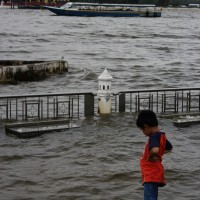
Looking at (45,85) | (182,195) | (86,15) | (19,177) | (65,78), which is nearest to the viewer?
(182,195)

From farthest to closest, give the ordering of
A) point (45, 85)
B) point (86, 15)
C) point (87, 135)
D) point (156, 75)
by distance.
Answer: point (86, 15)
point (156, 75)
point (45, 85)
point (87, 135)

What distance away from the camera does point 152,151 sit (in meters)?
6.92

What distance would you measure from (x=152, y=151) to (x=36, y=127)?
9041 millimetres

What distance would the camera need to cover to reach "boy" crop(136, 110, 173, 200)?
22.7 ft

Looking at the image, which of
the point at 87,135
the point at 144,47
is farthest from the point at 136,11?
the point at 87,135

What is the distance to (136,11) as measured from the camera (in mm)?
157000

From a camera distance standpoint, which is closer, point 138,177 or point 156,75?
point 138,177

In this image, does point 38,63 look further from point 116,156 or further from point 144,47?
point 144,47

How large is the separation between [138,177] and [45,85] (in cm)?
1872

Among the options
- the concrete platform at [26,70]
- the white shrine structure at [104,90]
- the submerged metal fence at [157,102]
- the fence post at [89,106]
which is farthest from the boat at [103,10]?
the white shrine structure at [104,90]

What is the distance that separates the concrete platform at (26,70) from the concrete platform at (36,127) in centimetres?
1376

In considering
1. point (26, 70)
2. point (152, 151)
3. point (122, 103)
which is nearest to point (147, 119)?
point (152, 151)

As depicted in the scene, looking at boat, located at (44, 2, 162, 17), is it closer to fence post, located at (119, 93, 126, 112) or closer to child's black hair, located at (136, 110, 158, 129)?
fence post, located at (119, 93, 126, 112)

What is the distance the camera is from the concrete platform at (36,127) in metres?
15.2
